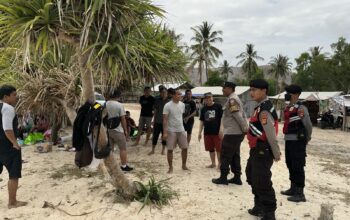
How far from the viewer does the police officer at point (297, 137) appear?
16.2 feet

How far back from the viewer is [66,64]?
22.6 feet

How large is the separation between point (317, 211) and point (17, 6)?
471 cm

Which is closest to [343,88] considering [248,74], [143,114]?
[248,74]

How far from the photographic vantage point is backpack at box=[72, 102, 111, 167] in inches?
165

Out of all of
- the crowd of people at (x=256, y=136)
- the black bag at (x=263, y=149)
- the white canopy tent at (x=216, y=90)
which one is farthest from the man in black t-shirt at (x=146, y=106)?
the white canopy tent at (x=216, y=90)

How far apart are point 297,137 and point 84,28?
11.0 ft

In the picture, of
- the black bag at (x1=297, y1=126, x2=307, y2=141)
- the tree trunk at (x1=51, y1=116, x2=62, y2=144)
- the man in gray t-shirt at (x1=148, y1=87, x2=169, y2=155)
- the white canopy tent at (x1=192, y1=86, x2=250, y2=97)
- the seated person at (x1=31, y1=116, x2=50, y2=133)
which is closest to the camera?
the black bag at (x1=297, y1=126, x2=307, y2=141)

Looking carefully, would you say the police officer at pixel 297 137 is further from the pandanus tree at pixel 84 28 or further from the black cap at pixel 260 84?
the pandanus tree at pixel 84 28

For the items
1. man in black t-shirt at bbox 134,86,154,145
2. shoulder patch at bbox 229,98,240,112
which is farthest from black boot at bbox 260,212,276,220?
man in black t-shirt at bbox 134,86,154,145

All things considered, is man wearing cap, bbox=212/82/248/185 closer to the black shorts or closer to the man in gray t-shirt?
the man in gray t-shirt

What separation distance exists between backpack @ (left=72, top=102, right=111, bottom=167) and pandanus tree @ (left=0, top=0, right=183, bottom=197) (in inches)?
6.2

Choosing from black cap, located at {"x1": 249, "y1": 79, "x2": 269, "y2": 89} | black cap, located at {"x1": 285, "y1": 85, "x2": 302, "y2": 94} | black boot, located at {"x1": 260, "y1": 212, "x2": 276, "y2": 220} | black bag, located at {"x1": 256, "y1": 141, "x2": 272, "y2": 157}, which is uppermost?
black cap, located at {"x1": 249, "y1": 79, "x2": 269, "y2": 89}

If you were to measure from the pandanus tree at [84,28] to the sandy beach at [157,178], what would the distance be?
2.49ft

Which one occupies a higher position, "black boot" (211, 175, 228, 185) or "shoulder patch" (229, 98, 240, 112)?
"shoulder patch" (229, 98, 240, 112)
